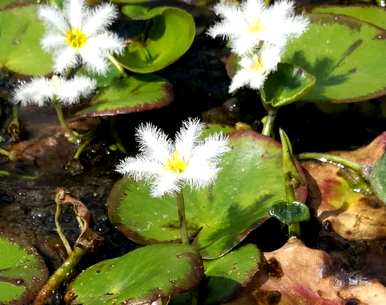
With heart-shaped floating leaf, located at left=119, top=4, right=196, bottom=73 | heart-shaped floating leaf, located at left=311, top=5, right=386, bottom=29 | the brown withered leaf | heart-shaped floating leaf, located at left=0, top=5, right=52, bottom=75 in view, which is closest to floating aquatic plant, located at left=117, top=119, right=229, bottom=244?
the brown withered leaf

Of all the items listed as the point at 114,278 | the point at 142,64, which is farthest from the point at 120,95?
the point at 114,278

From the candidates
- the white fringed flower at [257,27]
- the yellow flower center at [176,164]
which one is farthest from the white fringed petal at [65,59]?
the yellow flower center at [176,164]

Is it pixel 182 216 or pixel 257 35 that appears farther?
pixel 257 35

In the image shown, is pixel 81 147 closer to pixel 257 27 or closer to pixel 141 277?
pixel 257 27

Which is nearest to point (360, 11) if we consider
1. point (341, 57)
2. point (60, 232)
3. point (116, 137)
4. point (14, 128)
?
point (341, 57)

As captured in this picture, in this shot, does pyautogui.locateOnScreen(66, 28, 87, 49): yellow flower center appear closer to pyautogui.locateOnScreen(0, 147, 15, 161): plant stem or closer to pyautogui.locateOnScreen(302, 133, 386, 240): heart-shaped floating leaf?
pyautogui.locateOnScreen(0, 147, 15, 161): plant stem

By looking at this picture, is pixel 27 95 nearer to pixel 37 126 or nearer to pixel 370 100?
pixel 37 126
